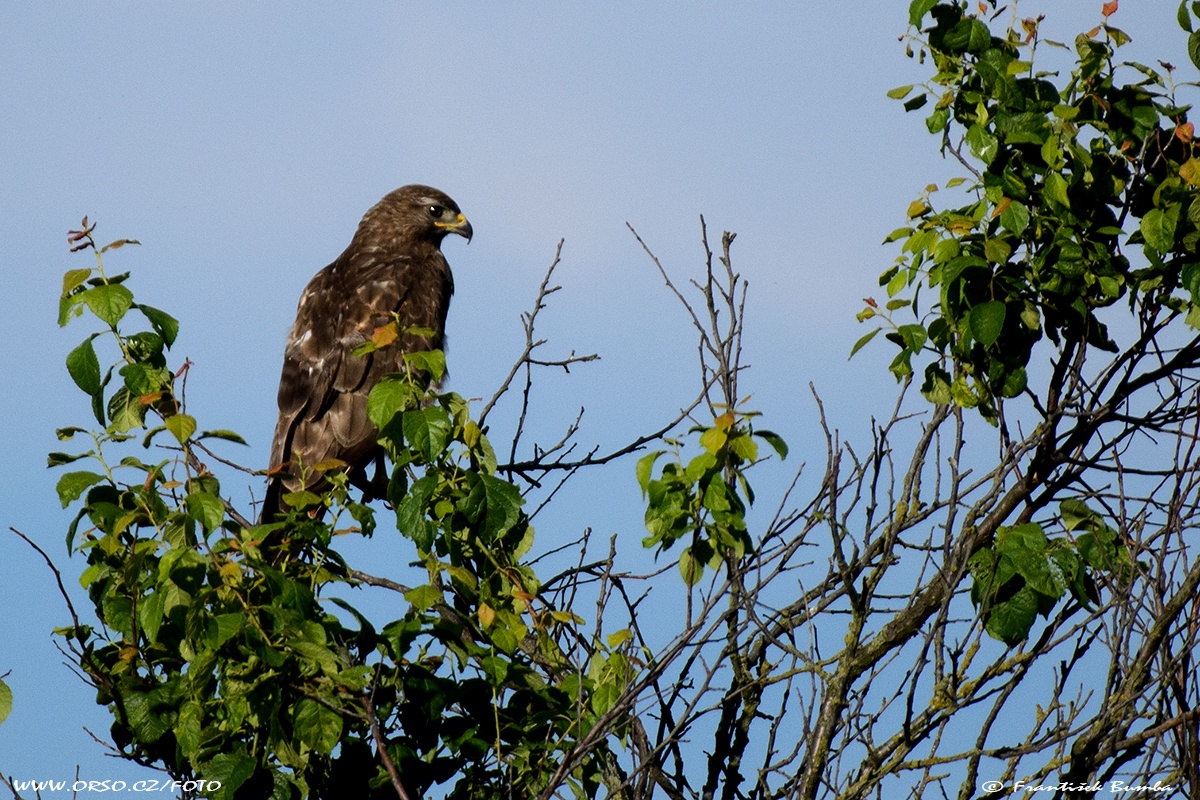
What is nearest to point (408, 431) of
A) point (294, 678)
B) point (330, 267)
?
point (294, 678)

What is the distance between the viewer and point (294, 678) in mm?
3314

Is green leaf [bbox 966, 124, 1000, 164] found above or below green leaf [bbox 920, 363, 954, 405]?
above

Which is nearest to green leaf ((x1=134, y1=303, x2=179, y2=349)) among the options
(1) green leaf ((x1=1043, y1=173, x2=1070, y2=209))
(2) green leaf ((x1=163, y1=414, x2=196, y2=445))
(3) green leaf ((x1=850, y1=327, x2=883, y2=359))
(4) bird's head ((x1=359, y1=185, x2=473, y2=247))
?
(2) green leaf ((x1=163, y1=414, x2=196, y2=445))

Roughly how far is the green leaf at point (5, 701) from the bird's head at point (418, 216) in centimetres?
564

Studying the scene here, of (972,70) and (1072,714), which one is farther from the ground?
(972,70)

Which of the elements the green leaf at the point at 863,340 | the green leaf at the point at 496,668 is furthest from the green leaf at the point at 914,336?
the green leaf at the point at 496,668

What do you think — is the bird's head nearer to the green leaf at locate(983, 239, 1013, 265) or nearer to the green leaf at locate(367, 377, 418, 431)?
the green leaf at locate(367, 377, 418, 431)

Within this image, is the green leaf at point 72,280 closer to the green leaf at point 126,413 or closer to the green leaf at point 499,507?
the green leaf at point 126,413

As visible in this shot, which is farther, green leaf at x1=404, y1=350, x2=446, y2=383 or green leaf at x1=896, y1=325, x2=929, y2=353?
green leaf at x1=896, y1=325, x2=929, y2=353

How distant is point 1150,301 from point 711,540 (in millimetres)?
2098

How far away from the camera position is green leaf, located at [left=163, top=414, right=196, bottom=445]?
3219 millimetres

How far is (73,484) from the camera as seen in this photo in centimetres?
314

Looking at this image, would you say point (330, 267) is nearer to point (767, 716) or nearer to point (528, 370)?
point (528, 370)

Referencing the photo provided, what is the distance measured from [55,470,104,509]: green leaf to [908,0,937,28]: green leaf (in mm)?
2990
